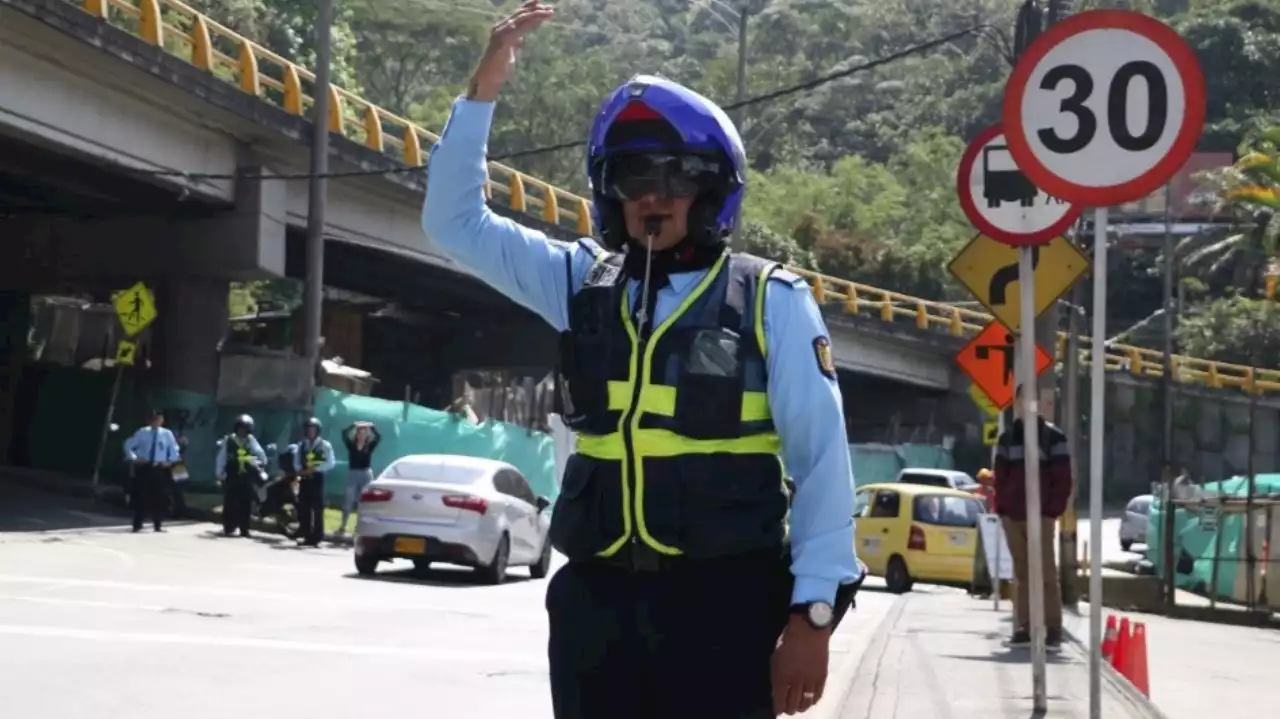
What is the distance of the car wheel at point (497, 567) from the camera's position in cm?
2183

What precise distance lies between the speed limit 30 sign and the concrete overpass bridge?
1604cm

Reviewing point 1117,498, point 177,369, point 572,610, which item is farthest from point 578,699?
point 1117,498

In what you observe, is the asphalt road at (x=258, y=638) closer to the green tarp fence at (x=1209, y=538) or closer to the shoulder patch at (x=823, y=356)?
the green tarp fence at (x=1209, y=538)

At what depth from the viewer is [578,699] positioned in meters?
3.75

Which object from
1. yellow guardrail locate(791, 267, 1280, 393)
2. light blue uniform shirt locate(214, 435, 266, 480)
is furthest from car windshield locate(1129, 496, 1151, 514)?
light blue uniform shirt locate(214, 435, 266, 480)

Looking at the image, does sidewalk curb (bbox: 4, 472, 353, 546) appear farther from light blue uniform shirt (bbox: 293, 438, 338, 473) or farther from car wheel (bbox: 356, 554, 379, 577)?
car wheel (bbox: 356, 554, 379, 577)

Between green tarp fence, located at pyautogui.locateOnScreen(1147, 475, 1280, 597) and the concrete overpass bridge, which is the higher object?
the concrete overpass bridge

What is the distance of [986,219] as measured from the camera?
10.2 m

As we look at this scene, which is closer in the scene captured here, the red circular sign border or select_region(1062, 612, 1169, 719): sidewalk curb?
select_region(1062, 612, 1169, 719): sidewalk curb

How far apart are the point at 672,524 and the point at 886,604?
→ 19.0 meters

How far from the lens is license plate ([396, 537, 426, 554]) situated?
21312 millimetres

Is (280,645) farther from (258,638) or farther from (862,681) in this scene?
(862,681)

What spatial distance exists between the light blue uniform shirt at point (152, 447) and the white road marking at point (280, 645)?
1314cm

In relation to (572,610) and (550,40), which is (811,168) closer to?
(550,40)
